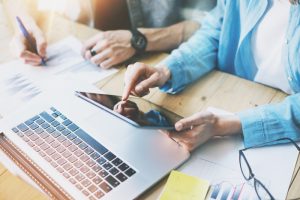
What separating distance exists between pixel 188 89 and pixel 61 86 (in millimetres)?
348

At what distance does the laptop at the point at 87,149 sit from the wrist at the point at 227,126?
0.10 m

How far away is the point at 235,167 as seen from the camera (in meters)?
0.78

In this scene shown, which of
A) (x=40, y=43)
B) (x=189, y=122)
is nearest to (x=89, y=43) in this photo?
(x=40, y=43)

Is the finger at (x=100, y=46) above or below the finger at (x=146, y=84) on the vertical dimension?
above

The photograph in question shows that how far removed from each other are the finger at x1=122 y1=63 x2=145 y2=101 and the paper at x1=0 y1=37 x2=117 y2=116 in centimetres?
13

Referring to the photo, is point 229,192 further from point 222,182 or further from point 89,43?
point 89,43

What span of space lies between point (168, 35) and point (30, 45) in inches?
17.9

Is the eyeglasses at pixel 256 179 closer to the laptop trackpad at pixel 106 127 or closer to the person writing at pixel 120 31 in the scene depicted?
the laptop trackpad at pixel 106 127

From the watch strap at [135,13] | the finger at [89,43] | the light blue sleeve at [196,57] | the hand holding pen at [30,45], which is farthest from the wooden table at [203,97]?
the watch strap at [135,13]

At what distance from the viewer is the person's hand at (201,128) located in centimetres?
81

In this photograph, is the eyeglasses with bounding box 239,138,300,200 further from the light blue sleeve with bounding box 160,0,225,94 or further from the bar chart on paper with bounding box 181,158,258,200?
the light blue sleeve with bounding box 160,0,225,94

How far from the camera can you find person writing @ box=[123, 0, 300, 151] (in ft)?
2.77

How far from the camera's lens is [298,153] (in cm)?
81

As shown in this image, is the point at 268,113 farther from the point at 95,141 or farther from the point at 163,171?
the point at 95,141
